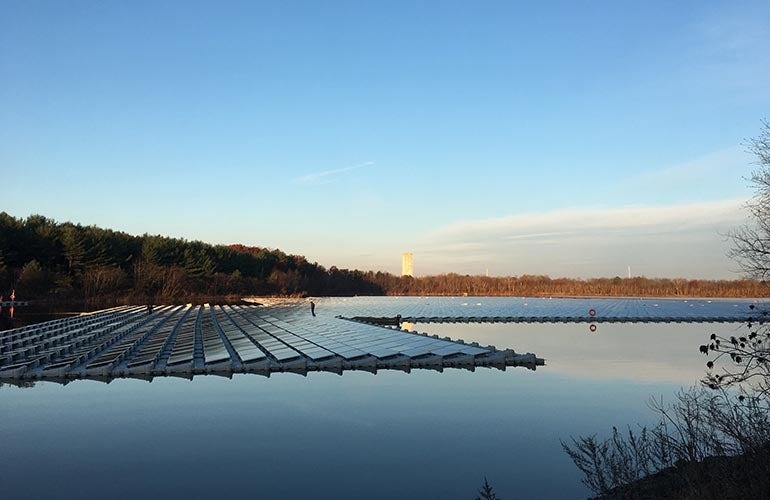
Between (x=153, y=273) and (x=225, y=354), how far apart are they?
197 feet

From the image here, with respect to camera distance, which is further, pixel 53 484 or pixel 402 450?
pixel 402 450

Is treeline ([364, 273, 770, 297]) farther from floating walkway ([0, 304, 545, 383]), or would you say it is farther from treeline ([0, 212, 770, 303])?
floating walkway ([0, 304, 545, 383])

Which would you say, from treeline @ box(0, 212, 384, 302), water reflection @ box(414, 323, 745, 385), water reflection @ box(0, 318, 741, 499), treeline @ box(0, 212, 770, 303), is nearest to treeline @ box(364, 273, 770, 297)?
treeline @ box(0, 212, 770, 303)

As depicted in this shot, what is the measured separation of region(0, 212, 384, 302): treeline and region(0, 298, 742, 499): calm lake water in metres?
56.5

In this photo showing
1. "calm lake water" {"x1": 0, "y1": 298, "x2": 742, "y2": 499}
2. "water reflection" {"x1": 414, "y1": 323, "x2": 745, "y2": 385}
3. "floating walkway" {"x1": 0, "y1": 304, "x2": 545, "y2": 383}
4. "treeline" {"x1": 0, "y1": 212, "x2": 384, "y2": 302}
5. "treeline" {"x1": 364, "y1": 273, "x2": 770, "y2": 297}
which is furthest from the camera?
"treeline" {"x1": 364, "y1": 273, "x2": 770, "y2": 297}

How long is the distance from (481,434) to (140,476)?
612cm

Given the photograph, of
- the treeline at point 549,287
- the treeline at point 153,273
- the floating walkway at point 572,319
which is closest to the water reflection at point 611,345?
the floating walkway at point 572,319

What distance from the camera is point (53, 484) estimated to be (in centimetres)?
879

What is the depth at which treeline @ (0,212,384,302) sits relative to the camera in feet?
219

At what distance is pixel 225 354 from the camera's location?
21594mm

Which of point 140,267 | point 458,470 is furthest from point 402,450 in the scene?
point 140,267

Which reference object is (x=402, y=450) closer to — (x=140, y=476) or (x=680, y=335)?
(x=140, y=476)

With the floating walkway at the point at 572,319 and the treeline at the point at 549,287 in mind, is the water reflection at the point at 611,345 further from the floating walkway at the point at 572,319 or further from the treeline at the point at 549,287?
the treeline at the point at 549,287

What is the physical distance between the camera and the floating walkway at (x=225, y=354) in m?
19.2
